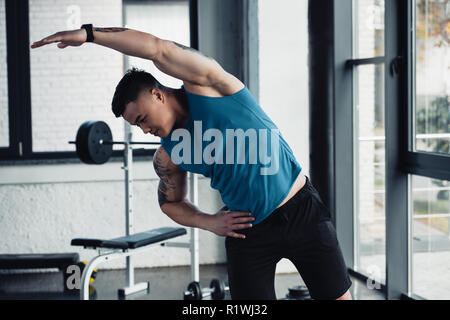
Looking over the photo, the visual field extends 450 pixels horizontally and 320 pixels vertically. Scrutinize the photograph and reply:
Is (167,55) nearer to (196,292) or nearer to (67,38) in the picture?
(67,38)

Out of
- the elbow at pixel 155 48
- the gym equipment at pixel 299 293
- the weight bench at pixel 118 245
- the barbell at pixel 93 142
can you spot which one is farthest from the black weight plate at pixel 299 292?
the elbow at pixel 155 48

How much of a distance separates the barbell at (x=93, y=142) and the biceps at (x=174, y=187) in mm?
1474

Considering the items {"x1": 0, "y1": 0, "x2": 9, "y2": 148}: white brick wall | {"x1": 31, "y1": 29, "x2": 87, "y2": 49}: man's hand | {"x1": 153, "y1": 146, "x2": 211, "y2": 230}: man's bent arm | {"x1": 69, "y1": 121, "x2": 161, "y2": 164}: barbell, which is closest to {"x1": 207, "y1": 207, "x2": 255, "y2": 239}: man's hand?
{"x1": 153, "y1": 146, "x2": 211, "y2": 230}: man's bent arm

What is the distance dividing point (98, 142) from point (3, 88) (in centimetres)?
117

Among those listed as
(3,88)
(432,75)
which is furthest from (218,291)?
(3,88)

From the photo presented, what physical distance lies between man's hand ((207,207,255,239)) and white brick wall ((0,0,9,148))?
2924 millimetres

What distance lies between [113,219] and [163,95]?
2778 mm

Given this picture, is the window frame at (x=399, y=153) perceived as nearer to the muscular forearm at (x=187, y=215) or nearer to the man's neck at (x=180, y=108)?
the muscular forearm at (x=187, y=215)

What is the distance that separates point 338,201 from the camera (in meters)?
3.66

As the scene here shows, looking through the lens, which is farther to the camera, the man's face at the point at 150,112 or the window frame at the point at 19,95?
the window frame at the point at 19,95

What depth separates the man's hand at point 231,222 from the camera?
65.2 inches

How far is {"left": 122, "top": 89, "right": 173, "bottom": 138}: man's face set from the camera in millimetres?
1562
